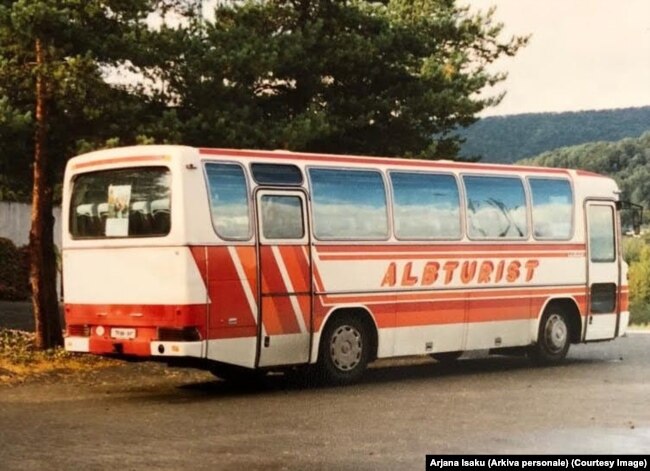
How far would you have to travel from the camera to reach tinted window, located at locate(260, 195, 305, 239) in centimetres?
1502

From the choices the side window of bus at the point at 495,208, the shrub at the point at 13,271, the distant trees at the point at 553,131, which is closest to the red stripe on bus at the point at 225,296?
the side window of bus at the point at 495,208

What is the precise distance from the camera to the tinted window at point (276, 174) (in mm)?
15023

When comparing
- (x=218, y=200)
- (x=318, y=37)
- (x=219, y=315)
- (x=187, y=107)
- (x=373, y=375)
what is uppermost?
(x=318, y=37)

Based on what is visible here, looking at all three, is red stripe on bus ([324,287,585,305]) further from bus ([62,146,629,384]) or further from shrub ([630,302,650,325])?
shrub ([630,302,650,325])

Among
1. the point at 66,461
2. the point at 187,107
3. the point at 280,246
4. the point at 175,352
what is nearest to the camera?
the point at 66,461

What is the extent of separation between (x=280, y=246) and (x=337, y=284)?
3.66ft

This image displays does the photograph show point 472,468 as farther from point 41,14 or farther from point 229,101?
point 229,101

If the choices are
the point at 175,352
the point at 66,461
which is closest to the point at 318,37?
the point at 175,352

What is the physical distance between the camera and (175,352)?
13906 millimetres

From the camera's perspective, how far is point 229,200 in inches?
575

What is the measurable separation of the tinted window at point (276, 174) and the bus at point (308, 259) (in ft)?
0.06

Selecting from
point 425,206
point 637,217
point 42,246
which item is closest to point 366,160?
point 425,206

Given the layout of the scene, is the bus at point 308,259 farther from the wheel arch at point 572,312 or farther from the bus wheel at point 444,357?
the bus wheel at point 444,357

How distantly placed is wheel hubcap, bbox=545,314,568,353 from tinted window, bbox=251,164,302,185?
5595mm
